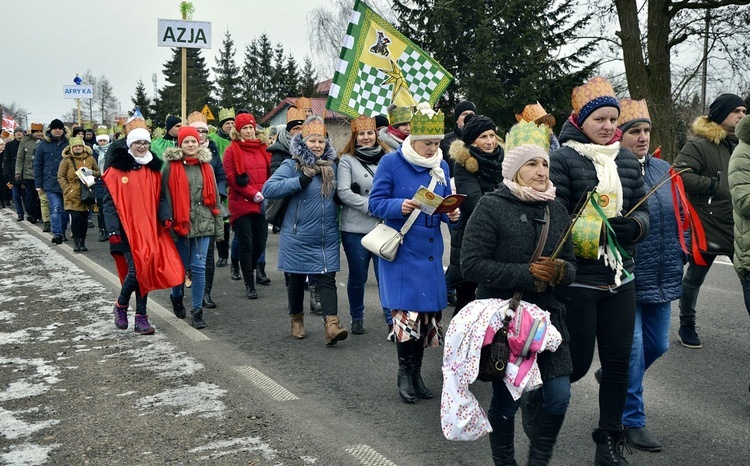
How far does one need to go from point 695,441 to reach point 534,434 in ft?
4.39

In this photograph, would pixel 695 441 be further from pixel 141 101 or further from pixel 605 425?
pixel 141 101

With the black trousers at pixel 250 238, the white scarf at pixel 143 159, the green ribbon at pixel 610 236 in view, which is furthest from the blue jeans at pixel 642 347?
the black trousers at pixel 250 238

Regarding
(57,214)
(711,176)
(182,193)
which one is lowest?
(57,214)

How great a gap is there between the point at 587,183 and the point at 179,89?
67.2 metres

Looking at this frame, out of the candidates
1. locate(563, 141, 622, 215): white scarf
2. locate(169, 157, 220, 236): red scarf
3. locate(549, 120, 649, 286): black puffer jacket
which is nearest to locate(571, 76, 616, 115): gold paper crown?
locate(549, 120, 649, 286): black puffer jacket

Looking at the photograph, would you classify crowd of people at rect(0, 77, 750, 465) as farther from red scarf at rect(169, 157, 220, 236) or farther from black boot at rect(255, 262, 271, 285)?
black boot at rect(255, 262, 271, 285)

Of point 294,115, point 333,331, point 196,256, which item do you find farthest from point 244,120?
point 333,331

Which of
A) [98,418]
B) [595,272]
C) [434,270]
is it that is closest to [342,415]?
[434,270]

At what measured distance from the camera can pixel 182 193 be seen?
748cm

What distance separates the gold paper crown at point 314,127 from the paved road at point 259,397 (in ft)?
5.94

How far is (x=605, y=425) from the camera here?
4.15 meters

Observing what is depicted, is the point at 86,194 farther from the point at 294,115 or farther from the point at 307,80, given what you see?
the point at 307,80

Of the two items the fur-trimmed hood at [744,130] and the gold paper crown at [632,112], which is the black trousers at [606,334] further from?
the fur-trimmed hood at [744,130]

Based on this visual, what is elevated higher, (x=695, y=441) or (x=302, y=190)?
(x=302, y=190)
